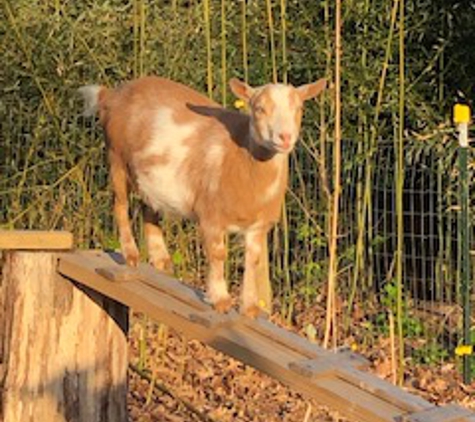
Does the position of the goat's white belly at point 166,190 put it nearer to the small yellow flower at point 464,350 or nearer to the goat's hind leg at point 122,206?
the goat's hind leg at point 122,206

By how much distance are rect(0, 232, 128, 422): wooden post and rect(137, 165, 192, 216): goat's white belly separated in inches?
13.6

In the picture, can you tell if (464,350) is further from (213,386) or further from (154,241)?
(154,241)

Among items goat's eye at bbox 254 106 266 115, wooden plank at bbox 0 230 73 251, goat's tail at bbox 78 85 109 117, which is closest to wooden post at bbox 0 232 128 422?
wooden plank at bbox 0 230 73 251

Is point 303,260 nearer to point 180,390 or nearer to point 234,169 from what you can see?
point 180,390

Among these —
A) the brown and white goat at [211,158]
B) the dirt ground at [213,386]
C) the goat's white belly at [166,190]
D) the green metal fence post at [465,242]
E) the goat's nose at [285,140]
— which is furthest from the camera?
the green metal fence post at [465,242]

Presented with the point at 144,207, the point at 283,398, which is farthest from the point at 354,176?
the point at 144,207

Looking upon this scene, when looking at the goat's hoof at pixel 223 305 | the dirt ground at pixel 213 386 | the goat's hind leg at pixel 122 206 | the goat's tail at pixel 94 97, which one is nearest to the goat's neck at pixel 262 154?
the goat's hoof at pixel 223 305

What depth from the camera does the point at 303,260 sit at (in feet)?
27.0

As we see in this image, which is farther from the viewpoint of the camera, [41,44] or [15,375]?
[41,44]

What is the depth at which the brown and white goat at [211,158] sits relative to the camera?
3.84 m

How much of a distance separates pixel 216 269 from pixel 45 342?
652mm

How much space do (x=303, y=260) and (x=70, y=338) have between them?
4.10 metres

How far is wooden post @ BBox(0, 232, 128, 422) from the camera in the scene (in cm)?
421

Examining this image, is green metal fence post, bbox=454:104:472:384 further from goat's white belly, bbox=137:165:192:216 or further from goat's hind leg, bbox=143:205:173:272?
goat's white belly, bbox=137:165:192:216
